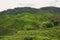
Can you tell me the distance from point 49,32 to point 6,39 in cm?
3596

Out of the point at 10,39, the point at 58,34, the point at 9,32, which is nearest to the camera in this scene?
the point at 10,39

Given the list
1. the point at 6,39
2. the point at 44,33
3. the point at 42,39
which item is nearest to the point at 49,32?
the point at 44,33

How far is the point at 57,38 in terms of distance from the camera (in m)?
148

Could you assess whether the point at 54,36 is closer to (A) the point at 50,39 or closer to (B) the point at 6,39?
(A) the point at 50,39

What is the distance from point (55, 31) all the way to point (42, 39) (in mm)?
29176

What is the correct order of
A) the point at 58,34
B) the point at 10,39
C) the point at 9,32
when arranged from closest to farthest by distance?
the point at 10,39 → the point at 58,34 → the point at 9,32

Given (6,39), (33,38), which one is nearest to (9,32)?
(6,39)

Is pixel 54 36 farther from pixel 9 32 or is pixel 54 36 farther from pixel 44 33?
pixel 9 32

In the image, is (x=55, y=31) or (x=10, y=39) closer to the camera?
(x=10, y=39)

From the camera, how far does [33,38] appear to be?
5492 inches

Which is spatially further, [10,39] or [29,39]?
[10,39]

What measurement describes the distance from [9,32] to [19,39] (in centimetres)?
5724

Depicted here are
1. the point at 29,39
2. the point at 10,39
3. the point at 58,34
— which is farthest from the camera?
the point at 58,34

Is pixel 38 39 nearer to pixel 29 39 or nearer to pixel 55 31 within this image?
pixel 29 39
